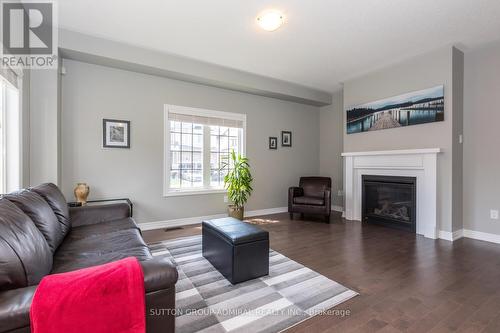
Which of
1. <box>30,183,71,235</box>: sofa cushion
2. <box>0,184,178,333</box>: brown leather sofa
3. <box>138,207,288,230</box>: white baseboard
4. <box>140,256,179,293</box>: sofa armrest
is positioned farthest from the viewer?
<box>138,207,288,230</box>: white baseboard

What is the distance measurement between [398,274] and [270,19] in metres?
2.95

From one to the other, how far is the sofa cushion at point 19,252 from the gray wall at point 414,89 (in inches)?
173

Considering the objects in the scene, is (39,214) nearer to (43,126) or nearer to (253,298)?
(253,298)

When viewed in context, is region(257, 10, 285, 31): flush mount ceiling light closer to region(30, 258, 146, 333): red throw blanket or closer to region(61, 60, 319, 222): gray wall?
region(61, 60, 319, 222): gray wall

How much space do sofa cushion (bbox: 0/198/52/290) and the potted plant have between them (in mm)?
3043

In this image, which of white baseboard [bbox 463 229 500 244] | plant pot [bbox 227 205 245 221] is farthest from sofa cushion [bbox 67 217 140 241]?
white baseboard [bbox 463 229 500 244]

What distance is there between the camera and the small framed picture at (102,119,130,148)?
3535 millimetres

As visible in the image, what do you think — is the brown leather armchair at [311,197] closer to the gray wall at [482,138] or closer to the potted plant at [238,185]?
the potted plant at [238,185]

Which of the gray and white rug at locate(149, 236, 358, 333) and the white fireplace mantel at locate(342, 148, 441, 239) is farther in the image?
the white fireplace mantel at locate(342, 148, 441, 239)

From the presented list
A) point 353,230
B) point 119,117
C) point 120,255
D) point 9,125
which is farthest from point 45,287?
point 353,230

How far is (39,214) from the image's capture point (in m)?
1.64

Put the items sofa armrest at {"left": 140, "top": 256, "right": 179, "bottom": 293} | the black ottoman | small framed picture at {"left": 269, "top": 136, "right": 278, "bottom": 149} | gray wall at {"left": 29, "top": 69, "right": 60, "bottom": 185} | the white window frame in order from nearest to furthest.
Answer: sofa armrest at {"left": 140, "top": 256, "right": 179, "bottom": 293} → the black ottoman → gray wall at {"left": 29, "top": 69, "right": 60, "bottom": 185} → the white window frame → small framed picture at {"left": 269, "top": 136, "right": 278, "bottom": 149}

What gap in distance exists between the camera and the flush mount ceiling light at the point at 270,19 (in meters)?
2.58

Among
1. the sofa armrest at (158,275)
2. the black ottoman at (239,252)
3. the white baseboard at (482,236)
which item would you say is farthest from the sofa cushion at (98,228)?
the white baseboard at (482,236)
